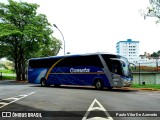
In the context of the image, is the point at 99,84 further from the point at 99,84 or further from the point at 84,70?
the point at 84,70

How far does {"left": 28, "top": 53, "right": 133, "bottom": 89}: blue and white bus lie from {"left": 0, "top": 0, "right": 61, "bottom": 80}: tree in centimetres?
1487

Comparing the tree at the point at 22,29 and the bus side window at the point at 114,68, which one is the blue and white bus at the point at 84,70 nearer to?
the bus side window at the point at 114,68

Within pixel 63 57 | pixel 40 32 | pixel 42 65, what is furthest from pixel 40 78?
pixel 40 32

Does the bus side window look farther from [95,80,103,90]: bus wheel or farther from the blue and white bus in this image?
[95,80,103,90]: bus wheel

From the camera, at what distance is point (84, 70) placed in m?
29.4

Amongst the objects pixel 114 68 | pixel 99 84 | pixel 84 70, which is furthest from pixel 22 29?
pixel 114 68

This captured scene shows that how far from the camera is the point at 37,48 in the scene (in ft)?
170

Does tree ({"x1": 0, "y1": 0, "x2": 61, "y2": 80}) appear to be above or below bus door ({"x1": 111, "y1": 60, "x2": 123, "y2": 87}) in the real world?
above

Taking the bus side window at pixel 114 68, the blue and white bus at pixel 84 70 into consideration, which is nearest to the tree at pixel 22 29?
the blue and white bus at pixel 84 70

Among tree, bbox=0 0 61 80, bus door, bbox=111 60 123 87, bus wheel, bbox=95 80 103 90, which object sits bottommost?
bus wheel, bbox=95 80 103 90

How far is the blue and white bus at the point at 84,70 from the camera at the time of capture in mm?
26578

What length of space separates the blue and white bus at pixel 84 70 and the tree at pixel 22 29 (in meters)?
14.9

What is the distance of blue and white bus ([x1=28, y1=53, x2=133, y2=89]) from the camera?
1046 inches

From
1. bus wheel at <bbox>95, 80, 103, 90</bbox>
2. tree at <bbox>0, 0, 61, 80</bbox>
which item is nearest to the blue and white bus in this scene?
bus wheel at <bbox>95, 80, 103, 90</bbox>
